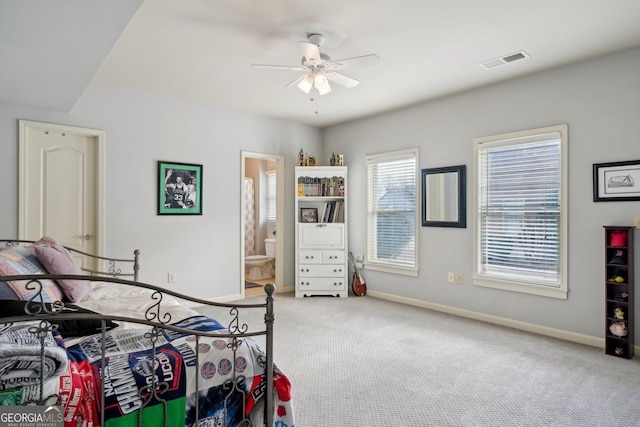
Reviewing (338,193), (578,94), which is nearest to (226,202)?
(338,193)

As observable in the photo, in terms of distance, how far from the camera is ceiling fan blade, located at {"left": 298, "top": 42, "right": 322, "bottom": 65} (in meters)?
2.93

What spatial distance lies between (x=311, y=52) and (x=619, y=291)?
3.23 meters

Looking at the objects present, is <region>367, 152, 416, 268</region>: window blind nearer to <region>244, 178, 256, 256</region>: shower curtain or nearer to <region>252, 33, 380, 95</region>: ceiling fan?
<region>252, 33, 380, 95</region>: ceiling fan

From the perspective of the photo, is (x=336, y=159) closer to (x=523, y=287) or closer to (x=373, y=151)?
(x=373, y=151)

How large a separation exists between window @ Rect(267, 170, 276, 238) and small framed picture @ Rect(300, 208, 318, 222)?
220 centimetres

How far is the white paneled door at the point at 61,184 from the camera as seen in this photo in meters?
3.76

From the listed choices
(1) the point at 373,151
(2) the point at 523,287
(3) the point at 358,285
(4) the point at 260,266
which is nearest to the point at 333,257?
(3) the point at 358,285

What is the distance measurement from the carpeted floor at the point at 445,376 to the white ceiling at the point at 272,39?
8.47 feet

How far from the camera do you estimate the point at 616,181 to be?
10.9ft

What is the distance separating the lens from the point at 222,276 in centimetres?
512

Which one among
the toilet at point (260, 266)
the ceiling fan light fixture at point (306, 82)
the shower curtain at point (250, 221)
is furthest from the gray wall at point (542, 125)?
the shower curtain at point (250, 221)

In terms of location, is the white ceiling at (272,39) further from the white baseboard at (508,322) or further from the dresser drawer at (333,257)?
the white baseboard at (508,322)

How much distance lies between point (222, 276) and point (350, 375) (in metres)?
2.80

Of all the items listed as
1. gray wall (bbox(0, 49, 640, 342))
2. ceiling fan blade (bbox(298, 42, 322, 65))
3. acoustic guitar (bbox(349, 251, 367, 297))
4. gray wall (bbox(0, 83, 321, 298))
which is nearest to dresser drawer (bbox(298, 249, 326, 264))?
gray wall (bbox(0, 49, 640, 342))
